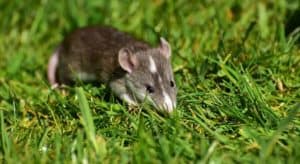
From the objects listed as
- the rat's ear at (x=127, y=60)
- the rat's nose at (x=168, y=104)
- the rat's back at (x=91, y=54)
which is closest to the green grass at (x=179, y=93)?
the rat's nose at (x=168, y=104)

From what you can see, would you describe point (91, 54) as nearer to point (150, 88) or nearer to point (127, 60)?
point (127, 60)

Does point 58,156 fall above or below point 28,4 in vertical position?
below

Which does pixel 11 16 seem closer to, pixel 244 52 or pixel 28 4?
pixel 28 4

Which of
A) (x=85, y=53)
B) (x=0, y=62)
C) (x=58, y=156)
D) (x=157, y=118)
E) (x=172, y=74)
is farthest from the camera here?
(x=0, y=62)

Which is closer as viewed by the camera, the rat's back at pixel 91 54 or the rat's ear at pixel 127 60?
the rat's ear at pixel 127 60

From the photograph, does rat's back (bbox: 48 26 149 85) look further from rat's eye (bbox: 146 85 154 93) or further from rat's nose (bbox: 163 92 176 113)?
rat's nose (bbox: 163 92 176 113)

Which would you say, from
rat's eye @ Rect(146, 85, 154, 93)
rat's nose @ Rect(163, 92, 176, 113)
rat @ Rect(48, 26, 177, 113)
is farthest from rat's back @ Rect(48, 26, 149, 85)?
rat's nose @ Rect(163, 92, 176, 113)

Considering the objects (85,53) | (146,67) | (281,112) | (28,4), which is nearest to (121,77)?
(146,67)

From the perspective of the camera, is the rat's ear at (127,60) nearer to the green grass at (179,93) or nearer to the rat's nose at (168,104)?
the green grass at (179,93)
